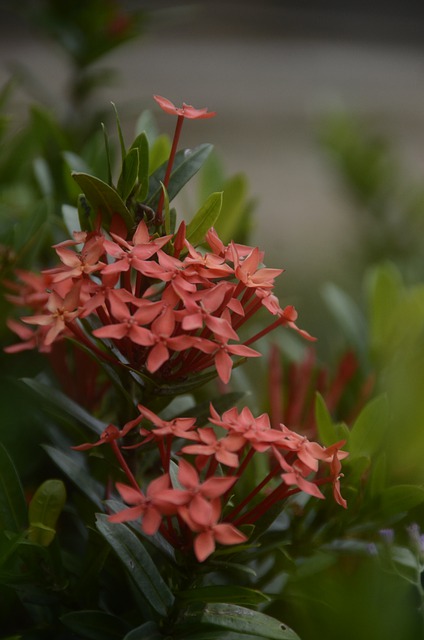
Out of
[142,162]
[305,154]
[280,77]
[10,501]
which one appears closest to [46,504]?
[10,501]

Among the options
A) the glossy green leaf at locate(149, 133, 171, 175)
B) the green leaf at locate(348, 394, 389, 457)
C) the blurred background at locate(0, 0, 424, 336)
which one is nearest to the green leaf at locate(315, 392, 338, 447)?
the green leaf at locate(348, 394, 389, 457)

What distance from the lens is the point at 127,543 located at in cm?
48

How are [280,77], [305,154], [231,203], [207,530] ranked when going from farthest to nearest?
1. [280,77]
2. [305,154]
3. [231,203]
4. [207,530]

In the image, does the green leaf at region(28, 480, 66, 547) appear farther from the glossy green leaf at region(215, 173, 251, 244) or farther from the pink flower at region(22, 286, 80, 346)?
the glossy green leaf at region(215, 173, 251, 244)

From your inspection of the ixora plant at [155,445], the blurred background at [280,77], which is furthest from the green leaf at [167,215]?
the blurred background at [280,77]

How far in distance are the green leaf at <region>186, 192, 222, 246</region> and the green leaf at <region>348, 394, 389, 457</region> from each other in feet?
0.58

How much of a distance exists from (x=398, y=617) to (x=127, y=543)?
0.16 metres

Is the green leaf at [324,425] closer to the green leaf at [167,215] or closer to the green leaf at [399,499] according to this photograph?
the green leaf at [399,499]

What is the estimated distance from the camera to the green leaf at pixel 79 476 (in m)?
0.54

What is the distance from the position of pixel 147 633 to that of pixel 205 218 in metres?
0.27

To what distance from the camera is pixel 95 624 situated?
503mm

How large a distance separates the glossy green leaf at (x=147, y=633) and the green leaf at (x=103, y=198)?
26 cm

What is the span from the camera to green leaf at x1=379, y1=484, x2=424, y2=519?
57 centimetres

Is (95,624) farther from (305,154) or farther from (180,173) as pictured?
(305,154)
